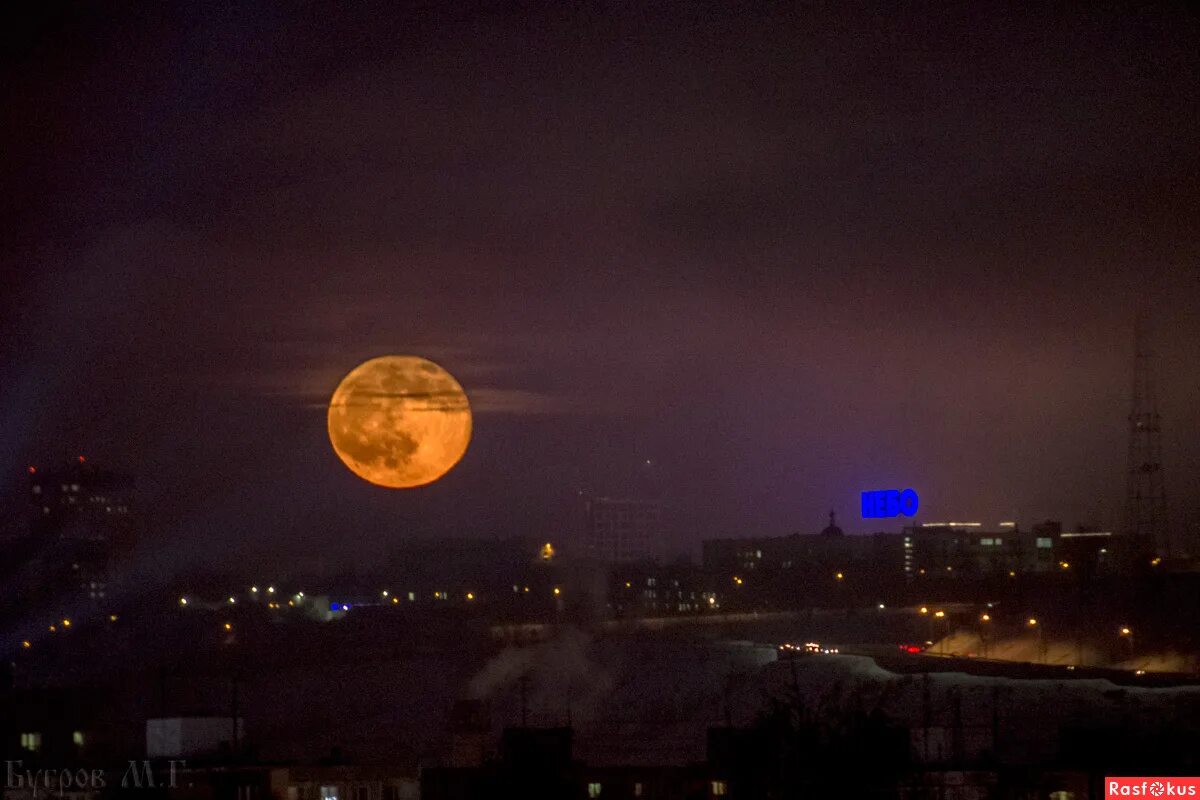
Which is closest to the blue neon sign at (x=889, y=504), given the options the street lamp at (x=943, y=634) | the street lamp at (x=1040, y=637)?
the street lamp at (x=943, y=634)

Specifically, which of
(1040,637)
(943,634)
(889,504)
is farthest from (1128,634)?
(889,504)

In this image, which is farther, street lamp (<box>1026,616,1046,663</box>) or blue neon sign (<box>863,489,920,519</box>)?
blue neon sign (<box>863,489,920,519</box>)

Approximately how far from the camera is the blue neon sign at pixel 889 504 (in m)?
59.4

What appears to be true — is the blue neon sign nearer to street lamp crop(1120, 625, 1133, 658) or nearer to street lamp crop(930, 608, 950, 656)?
street lamp crop(930, 608, 950, 656)

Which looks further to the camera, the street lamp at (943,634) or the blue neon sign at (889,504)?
the blue neon sign at (889,504)

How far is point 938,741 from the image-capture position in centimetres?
1769

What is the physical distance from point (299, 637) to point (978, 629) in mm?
21962

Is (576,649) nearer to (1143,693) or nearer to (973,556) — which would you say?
(1143,693)

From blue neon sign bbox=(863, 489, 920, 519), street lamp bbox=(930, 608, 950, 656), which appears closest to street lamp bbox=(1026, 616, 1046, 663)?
street lamp bbox=(930, 608, 950, 656)

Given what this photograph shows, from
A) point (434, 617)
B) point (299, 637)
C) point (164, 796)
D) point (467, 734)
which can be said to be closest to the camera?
point (164, 796)

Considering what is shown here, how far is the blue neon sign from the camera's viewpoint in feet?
195

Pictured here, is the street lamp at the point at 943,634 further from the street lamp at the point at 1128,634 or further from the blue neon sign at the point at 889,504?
the blue neon sign at the point at 889,504

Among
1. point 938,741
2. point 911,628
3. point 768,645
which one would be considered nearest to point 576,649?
point 768,645

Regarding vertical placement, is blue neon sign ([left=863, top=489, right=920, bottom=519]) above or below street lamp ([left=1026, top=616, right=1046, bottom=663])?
above
